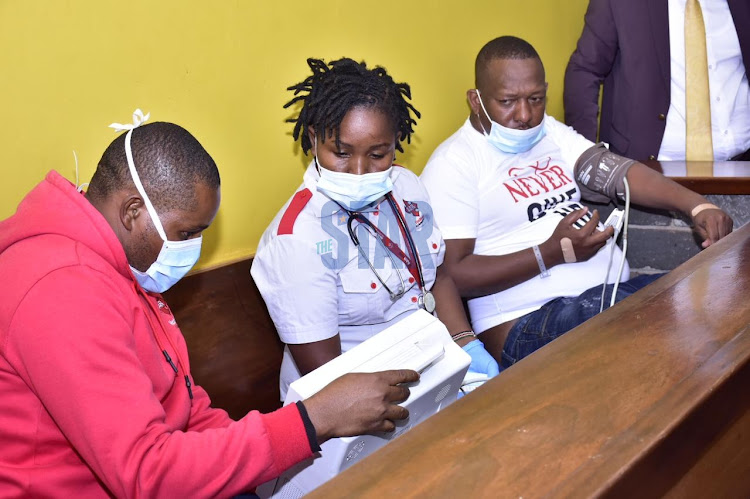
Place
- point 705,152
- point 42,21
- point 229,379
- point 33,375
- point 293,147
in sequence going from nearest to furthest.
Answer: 1. point 33,375
2. point 42,21
3. point 229,379
4. point 293,147
5. point 705,152

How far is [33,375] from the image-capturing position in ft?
3.67

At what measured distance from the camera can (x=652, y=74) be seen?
119 inches

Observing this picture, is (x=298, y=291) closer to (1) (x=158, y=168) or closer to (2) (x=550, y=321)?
(1) (x=158, y=168)

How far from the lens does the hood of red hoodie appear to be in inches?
49.2

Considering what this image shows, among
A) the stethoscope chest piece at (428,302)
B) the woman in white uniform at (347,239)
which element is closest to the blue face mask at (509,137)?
the woman in white uniform at (347,239)

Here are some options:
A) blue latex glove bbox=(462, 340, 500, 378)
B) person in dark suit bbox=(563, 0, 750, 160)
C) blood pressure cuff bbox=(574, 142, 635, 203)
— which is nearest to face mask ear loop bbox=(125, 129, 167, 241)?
blue latex glove bbox=(462, 340, 500, 378)

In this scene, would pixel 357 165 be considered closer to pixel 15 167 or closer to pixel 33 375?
pixel 15 167

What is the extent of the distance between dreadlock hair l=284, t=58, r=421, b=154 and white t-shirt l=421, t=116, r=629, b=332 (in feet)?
0.85

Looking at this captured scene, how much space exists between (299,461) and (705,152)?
2437 mm

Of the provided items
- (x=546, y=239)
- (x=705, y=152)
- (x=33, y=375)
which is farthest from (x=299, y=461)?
(x=705, y=152)

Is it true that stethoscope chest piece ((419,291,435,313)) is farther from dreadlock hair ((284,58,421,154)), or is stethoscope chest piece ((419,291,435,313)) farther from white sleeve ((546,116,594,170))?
white sleeve ((546,116,594,170))

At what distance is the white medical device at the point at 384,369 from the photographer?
131 centimetres

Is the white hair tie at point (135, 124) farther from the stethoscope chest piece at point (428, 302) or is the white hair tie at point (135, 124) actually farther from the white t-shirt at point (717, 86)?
the white t-shirt at point (717, 86)

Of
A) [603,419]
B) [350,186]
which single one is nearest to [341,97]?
[350,186]
